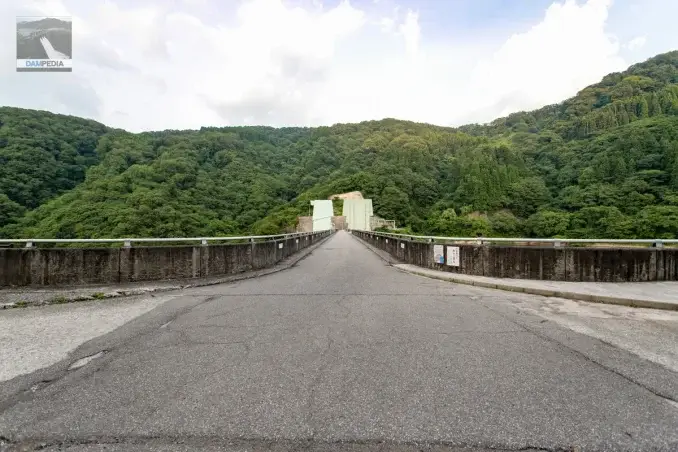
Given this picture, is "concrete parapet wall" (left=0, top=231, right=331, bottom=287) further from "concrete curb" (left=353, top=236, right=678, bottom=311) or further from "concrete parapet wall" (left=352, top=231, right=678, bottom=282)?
"concrete parapet wall" (left=352, top=231, right=678, bottom=282)

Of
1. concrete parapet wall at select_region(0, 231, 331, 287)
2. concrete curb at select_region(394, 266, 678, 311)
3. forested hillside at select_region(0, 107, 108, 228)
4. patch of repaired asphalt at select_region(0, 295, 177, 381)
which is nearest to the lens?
patch of repaired asphalt at select_region(0, 295, 177, 381)

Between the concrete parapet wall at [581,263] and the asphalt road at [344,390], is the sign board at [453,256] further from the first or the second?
the asphalt road at [344,390]

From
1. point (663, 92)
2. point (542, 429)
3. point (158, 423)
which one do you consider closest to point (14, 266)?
point (158, 423)

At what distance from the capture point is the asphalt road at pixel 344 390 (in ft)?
8.09

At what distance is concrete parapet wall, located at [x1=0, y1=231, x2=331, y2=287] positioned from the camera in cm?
827

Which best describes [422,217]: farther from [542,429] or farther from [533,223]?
[542,429]

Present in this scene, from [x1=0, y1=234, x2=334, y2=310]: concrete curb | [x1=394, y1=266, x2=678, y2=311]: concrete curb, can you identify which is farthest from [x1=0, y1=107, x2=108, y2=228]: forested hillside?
[x1=394, y1=266, x2=678, y2=311]: concrete curb

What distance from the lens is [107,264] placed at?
8.81 metres

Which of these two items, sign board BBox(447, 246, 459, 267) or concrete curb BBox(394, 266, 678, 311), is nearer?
concrete curb BBox(394, 266, 678, 311)

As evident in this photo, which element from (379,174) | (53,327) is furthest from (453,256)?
(379,174)

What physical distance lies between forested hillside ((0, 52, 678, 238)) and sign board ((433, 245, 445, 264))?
35.7 m

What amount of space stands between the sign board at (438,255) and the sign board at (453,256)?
31 cm

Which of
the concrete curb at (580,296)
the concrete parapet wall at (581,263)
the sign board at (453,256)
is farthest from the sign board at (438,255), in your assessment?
the concrete curb at (580,296)

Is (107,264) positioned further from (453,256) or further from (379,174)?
(379,174)
